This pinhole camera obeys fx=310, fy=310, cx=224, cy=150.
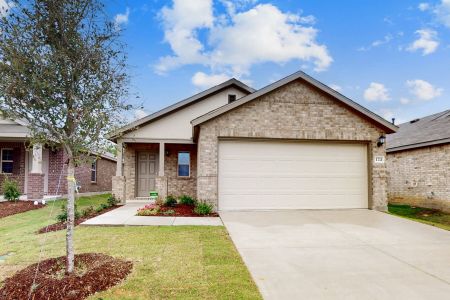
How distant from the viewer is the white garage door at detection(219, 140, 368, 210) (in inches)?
441

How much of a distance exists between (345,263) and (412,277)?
1.02 m

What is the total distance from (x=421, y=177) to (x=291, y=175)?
8311 millimetres

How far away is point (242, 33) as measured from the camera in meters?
16.7

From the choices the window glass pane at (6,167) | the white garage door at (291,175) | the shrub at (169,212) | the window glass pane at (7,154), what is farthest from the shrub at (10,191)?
the white garage door at (291,175)

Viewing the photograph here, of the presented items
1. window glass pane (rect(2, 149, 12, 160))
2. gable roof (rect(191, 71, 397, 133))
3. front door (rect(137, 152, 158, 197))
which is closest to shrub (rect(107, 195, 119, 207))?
front door (rect(137, 152, 158, 197))

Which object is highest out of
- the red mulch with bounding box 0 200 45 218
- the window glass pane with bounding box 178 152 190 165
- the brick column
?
the window glass pane with bounding box 178 152 190 165

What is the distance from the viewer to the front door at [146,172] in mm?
15844

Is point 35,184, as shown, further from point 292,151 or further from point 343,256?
point 343,256

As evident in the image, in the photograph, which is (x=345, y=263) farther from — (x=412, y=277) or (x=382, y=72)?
(x=382, y=72)

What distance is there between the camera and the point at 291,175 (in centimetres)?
1145

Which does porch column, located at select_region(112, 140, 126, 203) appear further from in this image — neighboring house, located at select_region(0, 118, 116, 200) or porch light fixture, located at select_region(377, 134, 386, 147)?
porch light fixture, located at select_region(377, 134, 386, 147)

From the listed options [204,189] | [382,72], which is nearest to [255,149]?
[204,189]

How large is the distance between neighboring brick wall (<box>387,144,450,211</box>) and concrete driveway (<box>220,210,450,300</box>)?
6159mm

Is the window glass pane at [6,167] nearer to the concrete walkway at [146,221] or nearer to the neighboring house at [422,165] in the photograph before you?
the concrete walkway at [146,221]
